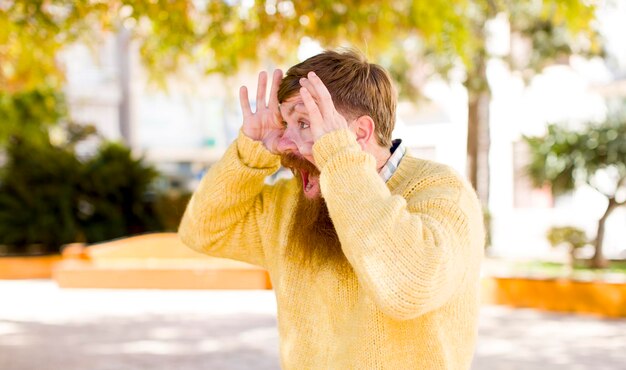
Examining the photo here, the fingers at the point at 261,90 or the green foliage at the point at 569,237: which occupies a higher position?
the fingers at the point at 261,90

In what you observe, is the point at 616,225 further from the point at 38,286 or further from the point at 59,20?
the point at 59,20

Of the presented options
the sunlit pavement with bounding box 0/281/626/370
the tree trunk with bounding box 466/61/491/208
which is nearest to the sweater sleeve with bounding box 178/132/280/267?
the sunlit pavement with bounding box 0/281/626/370

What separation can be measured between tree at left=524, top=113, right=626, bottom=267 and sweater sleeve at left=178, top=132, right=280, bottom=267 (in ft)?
31.0

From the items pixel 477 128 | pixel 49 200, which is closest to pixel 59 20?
pixel 49 200

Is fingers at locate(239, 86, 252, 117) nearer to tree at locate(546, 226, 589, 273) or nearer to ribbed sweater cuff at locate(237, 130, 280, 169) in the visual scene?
ribbed sweater cuff at locate(237, 130, 280, 169)

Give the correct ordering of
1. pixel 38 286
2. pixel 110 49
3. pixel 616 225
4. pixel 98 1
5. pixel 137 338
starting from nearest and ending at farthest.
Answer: pixel 98 1, pixel 137 338, pixel 38 286, pixel 616 225, pixel 110 49

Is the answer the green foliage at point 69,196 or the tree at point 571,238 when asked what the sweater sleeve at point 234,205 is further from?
the green foliage at point 69,196

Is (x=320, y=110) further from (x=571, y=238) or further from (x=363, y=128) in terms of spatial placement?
(x=571, y=238)

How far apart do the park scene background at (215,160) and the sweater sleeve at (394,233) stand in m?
0.67

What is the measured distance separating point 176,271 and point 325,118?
32.4 ft

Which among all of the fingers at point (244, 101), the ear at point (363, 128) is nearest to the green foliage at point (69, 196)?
the fingers at point (244, 101)

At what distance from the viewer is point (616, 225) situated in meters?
17.3

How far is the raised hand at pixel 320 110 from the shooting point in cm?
162

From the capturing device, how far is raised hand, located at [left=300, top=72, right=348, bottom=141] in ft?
5.31
